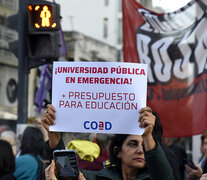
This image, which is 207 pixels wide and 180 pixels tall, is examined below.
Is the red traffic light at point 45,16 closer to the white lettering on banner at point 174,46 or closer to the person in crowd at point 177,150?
the white lettering on banner at point 174,46

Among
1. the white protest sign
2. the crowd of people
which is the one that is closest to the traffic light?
the crowd of people

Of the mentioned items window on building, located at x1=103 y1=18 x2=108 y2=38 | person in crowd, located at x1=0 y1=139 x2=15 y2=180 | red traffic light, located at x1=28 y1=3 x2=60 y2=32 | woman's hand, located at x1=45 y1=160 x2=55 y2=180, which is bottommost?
woman's hand, located at x1=45 y1=160 x2=55 y2=180

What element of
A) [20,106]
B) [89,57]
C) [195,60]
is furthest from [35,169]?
[89,57]

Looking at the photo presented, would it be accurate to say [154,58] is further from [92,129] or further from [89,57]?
[89,57]

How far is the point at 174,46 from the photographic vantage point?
787cm

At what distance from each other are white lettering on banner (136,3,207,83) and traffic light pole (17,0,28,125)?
1.46 meters

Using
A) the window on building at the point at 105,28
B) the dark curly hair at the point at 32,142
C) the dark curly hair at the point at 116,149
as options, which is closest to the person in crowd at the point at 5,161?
the dark curly hair at the point at 32,142

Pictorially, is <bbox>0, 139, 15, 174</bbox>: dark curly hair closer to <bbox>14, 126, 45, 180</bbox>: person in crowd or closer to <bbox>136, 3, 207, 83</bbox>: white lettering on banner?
<bbox>14, 126, 45, 180</bbox>: person in crowd

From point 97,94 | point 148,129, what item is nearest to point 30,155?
point 97,94

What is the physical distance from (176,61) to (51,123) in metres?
4.11

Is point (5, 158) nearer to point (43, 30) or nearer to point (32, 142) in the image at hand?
point (32, 142)

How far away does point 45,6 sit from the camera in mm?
7723

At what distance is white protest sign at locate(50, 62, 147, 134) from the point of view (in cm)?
393

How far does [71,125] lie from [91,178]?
0.39 metres
